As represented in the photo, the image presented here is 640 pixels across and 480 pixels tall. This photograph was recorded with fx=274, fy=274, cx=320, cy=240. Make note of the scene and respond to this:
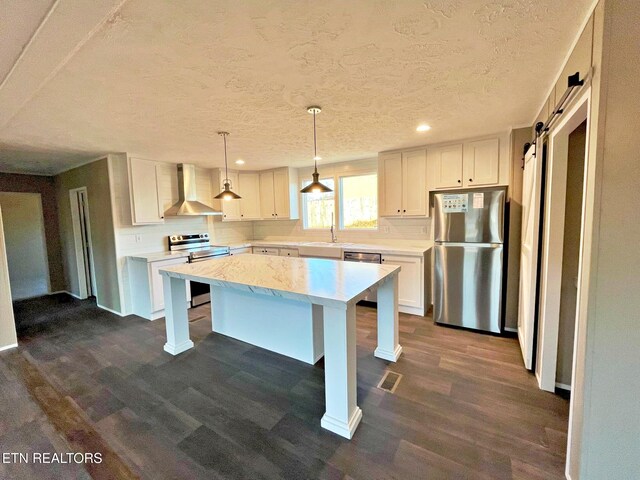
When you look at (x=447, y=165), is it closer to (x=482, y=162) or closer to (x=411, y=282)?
(x=482, y=162)

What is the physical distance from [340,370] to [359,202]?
3.25 m

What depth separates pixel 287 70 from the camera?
66.3 inches

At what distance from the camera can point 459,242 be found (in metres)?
3.15

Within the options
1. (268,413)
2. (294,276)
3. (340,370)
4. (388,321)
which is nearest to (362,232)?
(388,321)

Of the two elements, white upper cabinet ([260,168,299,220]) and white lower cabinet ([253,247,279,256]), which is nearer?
white lower cabinet ([253,247,279,256])

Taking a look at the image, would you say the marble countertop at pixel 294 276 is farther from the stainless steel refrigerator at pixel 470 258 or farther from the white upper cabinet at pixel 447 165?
the white upper cabinet at pixel 447 165

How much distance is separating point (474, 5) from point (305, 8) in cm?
73

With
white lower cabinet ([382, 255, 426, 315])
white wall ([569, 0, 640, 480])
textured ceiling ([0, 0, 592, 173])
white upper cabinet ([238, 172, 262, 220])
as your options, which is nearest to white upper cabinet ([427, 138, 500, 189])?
textured ceiling ([0, 0, 592, 173])

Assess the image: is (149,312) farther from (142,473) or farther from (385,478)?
Result: (385,478)

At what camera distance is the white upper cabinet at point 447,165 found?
339 centimetres

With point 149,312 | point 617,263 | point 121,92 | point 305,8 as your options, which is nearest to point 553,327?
point 617,263

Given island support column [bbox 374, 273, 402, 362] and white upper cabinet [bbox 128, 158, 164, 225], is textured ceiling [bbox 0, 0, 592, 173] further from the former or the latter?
island support column [bbox 374, 273, 402, 362]

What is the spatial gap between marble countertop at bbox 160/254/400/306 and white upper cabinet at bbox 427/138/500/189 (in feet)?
5.40

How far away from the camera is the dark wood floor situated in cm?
154
